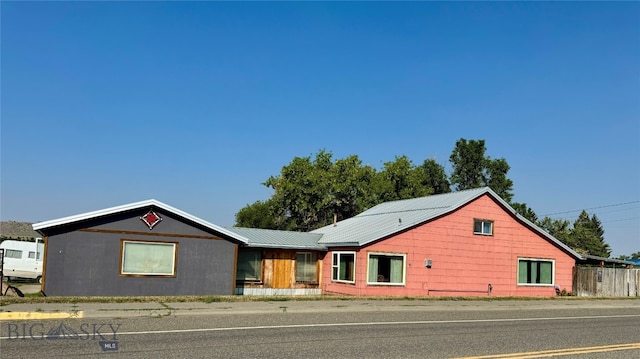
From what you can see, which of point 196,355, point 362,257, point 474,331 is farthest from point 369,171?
point 196,355

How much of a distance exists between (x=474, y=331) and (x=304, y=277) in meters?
17.0

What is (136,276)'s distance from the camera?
23469 millimetres

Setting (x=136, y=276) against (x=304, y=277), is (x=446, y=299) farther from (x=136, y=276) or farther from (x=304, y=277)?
(x=136, y=276)

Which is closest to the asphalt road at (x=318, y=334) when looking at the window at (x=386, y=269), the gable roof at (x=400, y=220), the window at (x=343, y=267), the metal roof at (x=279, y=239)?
the window at (x=386, y=269)

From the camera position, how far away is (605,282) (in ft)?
109

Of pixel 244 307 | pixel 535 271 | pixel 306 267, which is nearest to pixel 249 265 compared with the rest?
pixel 306 267

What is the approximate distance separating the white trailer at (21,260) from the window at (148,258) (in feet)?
51.6

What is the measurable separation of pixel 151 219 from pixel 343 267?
398 inches

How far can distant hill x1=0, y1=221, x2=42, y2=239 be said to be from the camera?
57.8 meters

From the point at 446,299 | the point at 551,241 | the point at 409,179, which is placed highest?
the point at 409,179

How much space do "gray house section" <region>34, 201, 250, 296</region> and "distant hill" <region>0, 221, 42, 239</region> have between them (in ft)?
130

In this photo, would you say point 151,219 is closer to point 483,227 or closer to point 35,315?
point 35,315

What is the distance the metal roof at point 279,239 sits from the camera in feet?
94.8

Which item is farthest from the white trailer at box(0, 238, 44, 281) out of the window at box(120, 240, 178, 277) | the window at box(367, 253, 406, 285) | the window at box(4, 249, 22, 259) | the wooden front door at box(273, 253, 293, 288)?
the window at box(367, 253, 406, 285)
